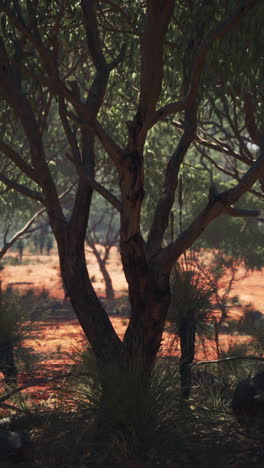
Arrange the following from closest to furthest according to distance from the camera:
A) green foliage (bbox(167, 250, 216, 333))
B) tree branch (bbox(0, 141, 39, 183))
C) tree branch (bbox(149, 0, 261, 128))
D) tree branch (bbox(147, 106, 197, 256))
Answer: tree branch (bbox(149, 0, 261, 128)) → tree branch (bbox(0, 141, 39, 183)) → tree branch (bbox(147, 106, 197, 256)) → green foliage (bbox(167, 250, 216, 333))

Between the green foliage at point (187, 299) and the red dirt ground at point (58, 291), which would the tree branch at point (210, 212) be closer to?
the green foliage at point (187, 299)

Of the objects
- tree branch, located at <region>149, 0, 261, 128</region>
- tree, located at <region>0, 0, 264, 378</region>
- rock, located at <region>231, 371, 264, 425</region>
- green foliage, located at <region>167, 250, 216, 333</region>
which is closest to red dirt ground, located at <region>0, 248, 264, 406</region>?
green foliage, located at <region>167, 250, 216, 333</region>

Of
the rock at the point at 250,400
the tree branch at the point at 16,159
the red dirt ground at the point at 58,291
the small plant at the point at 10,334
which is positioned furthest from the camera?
the red dirt ground at the point at 58,291

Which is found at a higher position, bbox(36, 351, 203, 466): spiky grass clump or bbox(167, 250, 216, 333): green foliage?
bbox(167, 250, 216, 333): green foliage

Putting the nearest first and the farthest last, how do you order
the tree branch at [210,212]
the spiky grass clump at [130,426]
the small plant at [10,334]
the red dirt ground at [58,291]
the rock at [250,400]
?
the spiky grass clump at [130,426] < the tree branch at [210,212] < the rock at [250,400] < the small plant at [10,334] < the red dirt ground at [58,291]

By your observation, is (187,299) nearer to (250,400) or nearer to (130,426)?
(250,400)

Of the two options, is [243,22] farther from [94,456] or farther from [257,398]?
[94,456]

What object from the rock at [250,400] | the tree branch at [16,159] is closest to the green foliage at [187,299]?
the rock at [250,400]

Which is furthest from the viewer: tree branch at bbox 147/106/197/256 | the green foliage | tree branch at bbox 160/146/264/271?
the green foliage

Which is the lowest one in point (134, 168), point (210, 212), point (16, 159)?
point (210, 212)

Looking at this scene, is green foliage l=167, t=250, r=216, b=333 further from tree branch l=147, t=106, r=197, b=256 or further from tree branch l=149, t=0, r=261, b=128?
tree branch l=149, t=0, r=261, b=128

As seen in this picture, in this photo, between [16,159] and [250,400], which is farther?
[16,159]

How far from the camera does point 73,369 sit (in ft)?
24.0

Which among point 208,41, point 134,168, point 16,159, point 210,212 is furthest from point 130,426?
point 208,41
